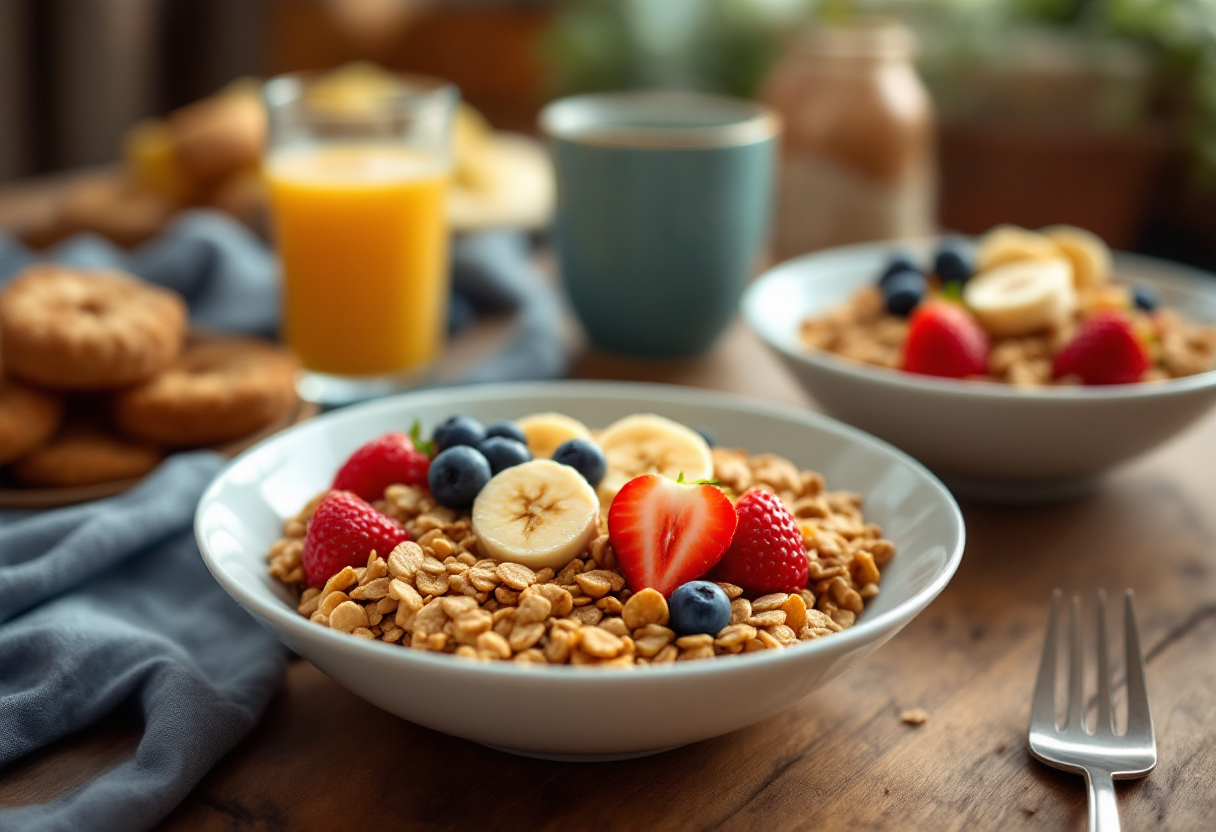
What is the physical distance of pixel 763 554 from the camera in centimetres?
76

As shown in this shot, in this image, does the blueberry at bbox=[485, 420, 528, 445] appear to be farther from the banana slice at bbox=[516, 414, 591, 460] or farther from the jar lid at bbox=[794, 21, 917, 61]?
the jar lid at bbox=[794, 21, 917, 61]

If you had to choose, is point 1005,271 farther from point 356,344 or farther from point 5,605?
point 5,605

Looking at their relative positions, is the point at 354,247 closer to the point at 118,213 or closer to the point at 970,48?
the point at 118,213

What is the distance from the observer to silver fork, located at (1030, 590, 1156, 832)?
0.69 meters

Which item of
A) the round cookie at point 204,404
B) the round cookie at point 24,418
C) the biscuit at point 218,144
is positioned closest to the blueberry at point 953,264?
the round cookie at point 204,404

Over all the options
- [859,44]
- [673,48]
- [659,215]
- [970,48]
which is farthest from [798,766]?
[673,48]

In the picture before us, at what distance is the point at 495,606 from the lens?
28.4 inches

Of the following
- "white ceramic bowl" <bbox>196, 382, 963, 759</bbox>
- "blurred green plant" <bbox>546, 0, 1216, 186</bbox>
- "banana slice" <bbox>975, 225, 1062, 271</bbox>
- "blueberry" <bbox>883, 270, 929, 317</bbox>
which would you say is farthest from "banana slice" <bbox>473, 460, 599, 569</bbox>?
"blurred green plant" <bbox>546, 0, 1216, 186</bbox>

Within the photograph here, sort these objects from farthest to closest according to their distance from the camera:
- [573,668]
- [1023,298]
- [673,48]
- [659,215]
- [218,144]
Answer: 1. [673,48]
2. [218,144]
3. [659,215]
4. [1023,298]
5. [573,668]

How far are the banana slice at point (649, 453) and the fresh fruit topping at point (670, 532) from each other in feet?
0.33

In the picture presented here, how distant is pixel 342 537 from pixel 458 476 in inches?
3.7

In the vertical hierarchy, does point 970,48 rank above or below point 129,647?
above

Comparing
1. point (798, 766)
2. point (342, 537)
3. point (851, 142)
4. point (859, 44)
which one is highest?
point (859, 44)

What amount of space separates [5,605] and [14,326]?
1.05 ft
